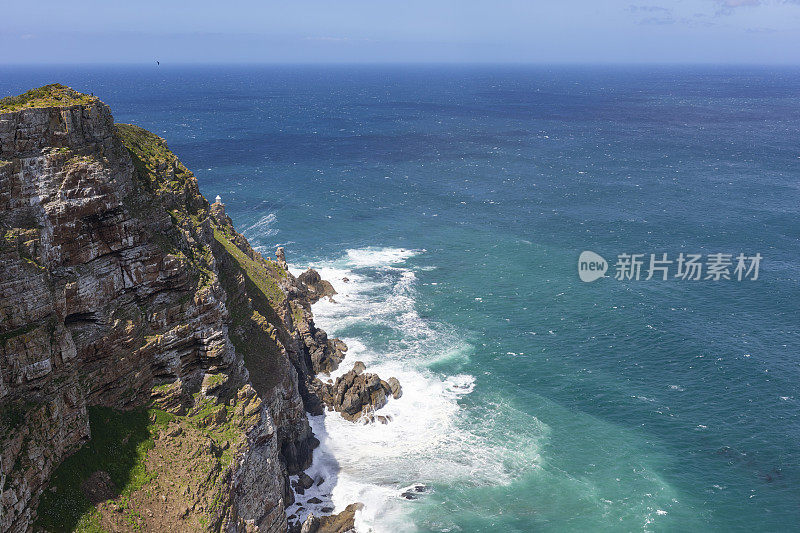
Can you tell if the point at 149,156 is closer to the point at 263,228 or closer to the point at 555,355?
the point at 555,355

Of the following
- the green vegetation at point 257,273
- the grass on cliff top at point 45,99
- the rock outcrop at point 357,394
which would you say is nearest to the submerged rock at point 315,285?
the green vegetation at point 257,273

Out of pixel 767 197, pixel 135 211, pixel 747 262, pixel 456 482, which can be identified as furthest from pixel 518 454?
pixel 767 197

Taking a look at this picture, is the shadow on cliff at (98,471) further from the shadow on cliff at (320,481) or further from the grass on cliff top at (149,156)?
the shadow on cliff at (320,481)

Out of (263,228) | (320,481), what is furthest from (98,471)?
(263,228)

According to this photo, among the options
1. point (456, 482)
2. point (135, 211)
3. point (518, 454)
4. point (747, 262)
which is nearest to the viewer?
point (135, 211)

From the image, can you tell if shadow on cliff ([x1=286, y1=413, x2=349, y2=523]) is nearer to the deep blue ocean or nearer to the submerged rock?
the deep blue ocean

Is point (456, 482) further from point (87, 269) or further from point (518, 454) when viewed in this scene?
point (87, 269)
